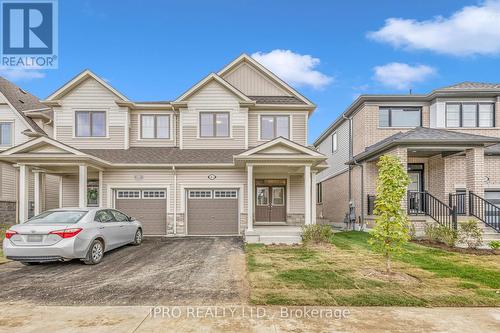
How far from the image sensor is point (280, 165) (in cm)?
1264

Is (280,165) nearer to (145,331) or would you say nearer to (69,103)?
(145,331)

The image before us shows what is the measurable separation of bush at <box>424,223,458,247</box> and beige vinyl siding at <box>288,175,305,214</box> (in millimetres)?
5258

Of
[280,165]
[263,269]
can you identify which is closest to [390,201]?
[263,269]

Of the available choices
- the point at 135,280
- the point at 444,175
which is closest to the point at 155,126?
the point at 135,280

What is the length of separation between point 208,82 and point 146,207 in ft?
21.5

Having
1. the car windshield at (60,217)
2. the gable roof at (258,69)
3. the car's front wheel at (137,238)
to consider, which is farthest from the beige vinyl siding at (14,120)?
the car windshield at (60,217)

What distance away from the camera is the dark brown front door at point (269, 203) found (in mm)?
15406

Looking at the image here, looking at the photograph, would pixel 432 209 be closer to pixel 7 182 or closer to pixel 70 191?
pixel 70 191

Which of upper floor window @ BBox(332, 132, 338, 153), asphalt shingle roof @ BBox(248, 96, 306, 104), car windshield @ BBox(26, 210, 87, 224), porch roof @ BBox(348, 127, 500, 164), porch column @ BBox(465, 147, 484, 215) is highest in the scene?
asphalt shingle roof @ BBox(248, 96, 306, 104)

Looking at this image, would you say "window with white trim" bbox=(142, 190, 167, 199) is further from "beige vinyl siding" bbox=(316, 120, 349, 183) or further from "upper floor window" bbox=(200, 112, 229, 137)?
"beige vinyl siding" bbox=(316, 120, 349, 183)

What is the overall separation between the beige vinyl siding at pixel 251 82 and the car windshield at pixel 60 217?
1047 centimetres

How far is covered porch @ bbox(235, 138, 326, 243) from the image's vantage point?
12.1 metres

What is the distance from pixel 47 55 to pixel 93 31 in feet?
28.8

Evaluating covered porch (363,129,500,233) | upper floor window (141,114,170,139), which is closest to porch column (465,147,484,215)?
covered porch (363,129,500,233)
